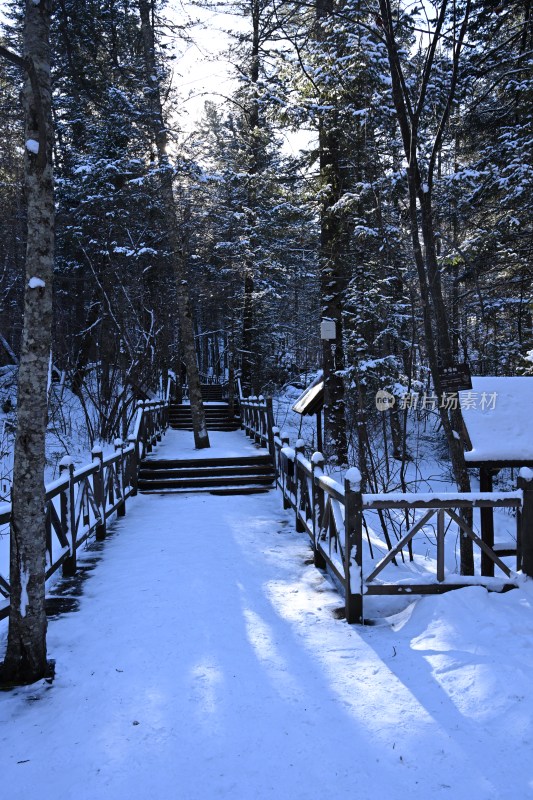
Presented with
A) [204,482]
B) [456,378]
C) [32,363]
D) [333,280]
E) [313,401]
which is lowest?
[204,482]

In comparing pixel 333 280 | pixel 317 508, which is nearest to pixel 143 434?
pixel 333 280

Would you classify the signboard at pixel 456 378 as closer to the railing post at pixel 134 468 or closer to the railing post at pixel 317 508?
the railing post at pixel 317 508

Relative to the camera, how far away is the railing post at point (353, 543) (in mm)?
4742

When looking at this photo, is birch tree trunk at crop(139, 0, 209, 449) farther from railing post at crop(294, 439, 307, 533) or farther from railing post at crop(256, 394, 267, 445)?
railing post at crop(294, 439, 307, 533)

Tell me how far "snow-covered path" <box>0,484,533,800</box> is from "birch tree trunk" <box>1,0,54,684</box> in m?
0.44

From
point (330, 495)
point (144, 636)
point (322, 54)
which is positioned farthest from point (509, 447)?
point (322, 54)

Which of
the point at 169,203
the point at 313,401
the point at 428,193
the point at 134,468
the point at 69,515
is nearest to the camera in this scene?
the point at 69,515

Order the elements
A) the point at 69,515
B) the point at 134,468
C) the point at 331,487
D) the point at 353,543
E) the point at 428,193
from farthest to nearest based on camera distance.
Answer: the point at 134,468 < the point at 428,193 < the point at 69,515 < the point at 331,487 < the point at 353,543

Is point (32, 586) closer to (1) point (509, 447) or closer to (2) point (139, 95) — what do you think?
(1) point (509, 447)

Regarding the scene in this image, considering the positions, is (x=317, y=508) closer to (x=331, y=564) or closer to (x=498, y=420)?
(x=331, y=564)

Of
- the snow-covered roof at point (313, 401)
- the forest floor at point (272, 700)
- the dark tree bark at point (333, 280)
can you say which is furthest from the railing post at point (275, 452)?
the forest floor at point (272, 700)

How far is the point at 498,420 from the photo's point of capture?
18.9 ft

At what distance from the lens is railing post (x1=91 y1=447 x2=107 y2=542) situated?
789 cm

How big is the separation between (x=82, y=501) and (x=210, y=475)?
5.00 m
